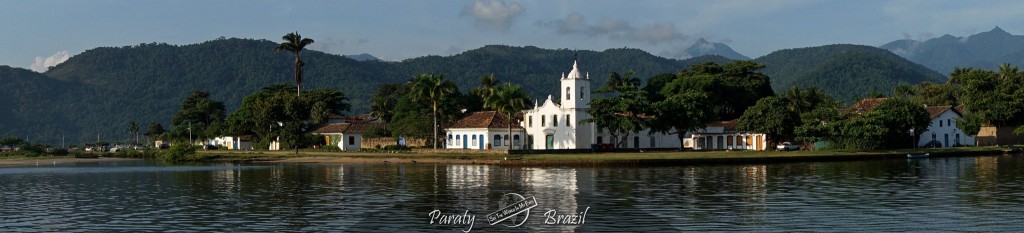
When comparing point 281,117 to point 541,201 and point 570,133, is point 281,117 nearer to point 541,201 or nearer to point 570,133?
point 570,133

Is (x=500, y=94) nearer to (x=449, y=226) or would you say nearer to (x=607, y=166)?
(x=607, y=166)

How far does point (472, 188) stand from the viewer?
4566 centimetres

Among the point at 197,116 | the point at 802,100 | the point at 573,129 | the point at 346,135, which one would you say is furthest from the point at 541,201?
the point at 197,116

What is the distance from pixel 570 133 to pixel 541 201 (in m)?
57.5

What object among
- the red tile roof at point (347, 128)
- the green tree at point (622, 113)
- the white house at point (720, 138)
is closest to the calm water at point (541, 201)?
the green tree at point (622, 113)

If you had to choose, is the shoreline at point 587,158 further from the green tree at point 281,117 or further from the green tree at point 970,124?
the green tree at point 281,117

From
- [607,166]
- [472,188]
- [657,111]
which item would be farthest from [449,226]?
[657,111]

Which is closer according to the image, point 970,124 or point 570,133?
point 570,133

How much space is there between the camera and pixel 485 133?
97.1m

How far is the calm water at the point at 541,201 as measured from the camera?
29.2 m

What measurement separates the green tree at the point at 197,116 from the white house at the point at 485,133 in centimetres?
5440

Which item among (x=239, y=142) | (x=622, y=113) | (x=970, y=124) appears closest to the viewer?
(x=622, y=113)

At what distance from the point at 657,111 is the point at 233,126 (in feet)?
183

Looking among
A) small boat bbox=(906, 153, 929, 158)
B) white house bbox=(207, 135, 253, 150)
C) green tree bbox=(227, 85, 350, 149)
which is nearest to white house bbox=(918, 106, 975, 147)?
small boat bbox=(906, 153, 929, 158)
